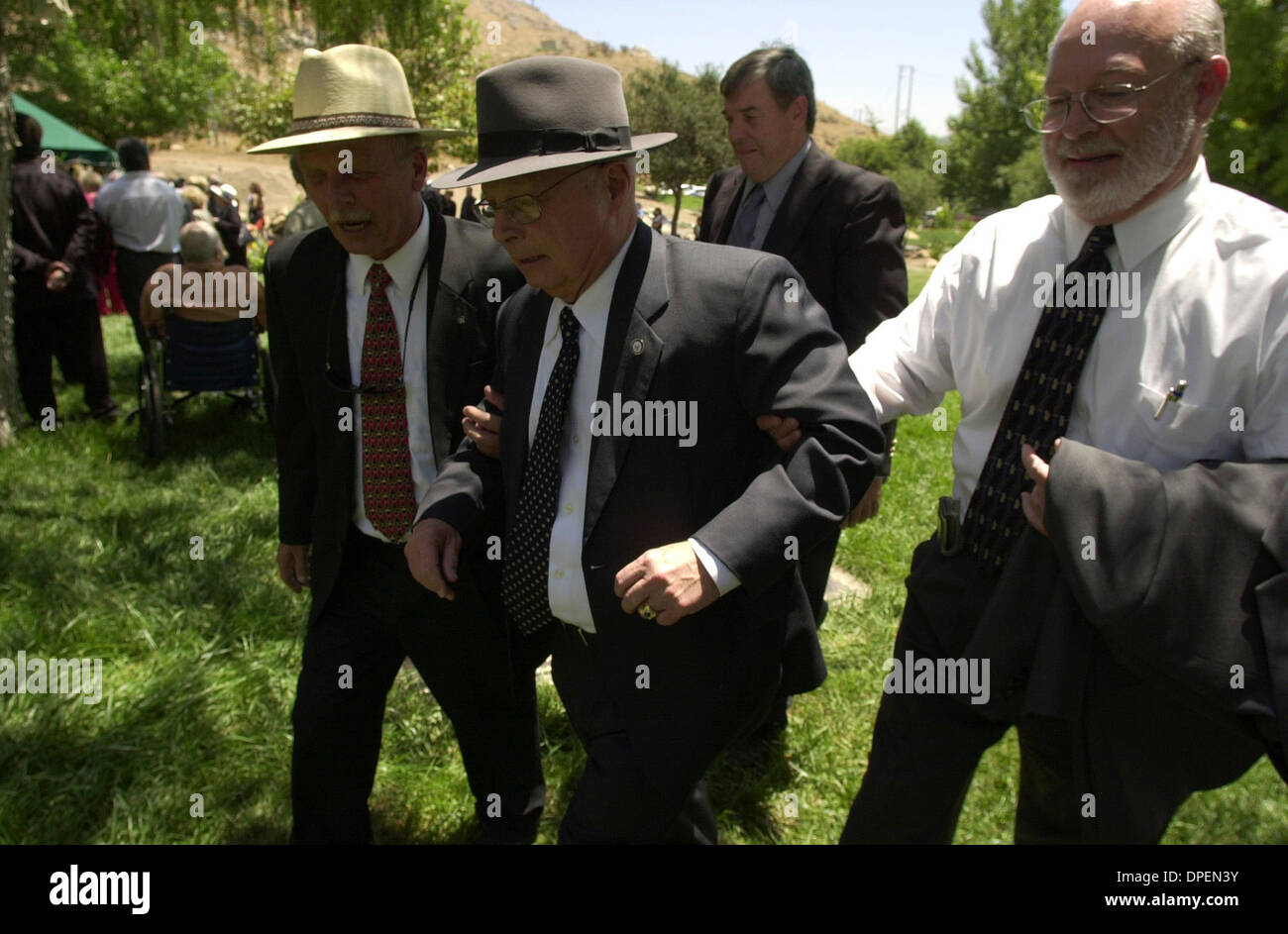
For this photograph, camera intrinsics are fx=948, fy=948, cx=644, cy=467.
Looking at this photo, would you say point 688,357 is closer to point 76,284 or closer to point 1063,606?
point 1063,606

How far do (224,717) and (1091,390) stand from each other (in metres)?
3.28

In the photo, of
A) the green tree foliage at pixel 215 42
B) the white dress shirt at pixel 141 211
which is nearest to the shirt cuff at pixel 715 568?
the green tree foliage at pixel 215 42

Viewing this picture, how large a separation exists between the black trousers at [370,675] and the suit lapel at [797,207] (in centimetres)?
194

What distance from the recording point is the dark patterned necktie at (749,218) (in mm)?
3953

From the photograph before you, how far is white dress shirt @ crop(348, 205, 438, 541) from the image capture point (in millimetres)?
2662

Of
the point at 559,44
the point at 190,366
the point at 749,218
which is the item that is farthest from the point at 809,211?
the point at 559,44

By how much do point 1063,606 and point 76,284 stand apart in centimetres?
782

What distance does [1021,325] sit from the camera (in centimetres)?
219

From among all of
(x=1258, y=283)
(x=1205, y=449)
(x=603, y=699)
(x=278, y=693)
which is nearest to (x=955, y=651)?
(x=1205, y=449)

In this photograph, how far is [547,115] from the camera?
6.73 ft

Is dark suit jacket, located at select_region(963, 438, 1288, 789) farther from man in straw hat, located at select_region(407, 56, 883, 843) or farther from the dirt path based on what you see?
the dirt path

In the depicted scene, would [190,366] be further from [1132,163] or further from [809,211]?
[1132,163]

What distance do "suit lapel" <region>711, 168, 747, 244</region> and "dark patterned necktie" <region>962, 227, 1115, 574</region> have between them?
2135 mm

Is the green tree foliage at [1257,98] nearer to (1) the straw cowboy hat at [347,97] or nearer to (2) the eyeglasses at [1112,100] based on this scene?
(2) the eyeglasses at [1112,100]
